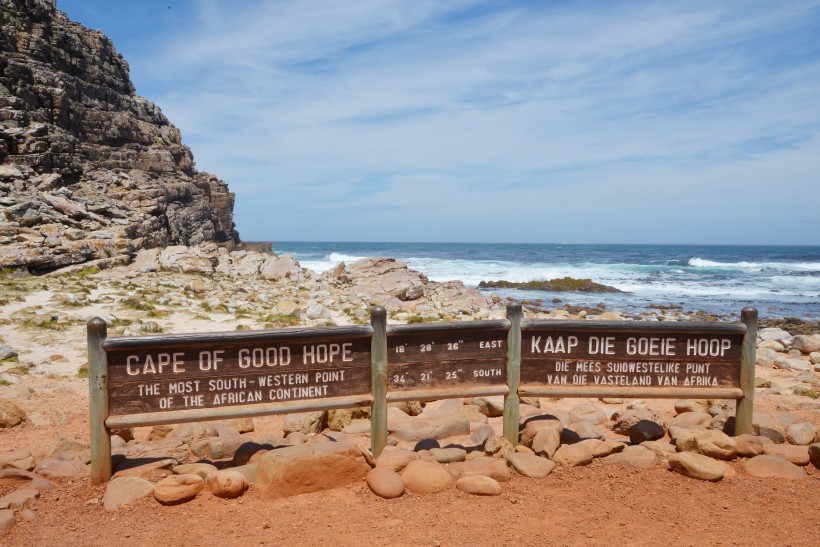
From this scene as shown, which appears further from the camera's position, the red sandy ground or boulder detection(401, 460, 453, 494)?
boulder detection(401, 460, 453, 494)

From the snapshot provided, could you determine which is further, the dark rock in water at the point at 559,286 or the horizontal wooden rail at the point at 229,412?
the dark rock in water at the point at 559,286

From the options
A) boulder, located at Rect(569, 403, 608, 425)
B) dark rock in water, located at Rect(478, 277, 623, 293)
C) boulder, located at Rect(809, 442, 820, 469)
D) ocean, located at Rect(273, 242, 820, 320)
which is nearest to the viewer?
boulder, located at Rect(809, 442, 820, 469)

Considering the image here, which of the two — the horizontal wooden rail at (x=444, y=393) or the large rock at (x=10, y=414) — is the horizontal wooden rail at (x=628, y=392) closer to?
the horizontal wooden rail at (x=444, y=393)

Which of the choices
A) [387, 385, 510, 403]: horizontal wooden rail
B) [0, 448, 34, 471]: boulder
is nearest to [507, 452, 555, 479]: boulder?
[387, 385, 510, 403]: horizontal wooden rail

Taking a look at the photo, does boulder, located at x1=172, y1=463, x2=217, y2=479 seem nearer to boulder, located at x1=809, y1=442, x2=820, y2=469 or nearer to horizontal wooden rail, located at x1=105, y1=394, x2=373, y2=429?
horizontal wooden rail, located at x1=105, y1=394, x2=373, y2=429

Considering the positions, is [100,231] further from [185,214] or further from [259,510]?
[259,510]

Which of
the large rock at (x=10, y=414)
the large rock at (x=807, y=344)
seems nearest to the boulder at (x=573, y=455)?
the large rock at (x=10, y=414)

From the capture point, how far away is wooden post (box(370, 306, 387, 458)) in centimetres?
511

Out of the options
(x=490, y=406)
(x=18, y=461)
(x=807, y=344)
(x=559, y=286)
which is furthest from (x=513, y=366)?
(x=559, y=286)

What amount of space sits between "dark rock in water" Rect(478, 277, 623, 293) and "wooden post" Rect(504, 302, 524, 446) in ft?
119

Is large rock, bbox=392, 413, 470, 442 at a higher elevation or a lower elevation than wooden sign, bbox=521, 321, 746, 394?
lower

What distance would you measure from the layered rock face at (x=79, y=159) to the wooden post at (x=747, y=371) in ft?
71.6

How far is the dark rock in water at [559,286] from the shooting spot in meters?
40.8

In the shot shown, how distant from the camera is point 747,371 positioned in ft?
18.2
